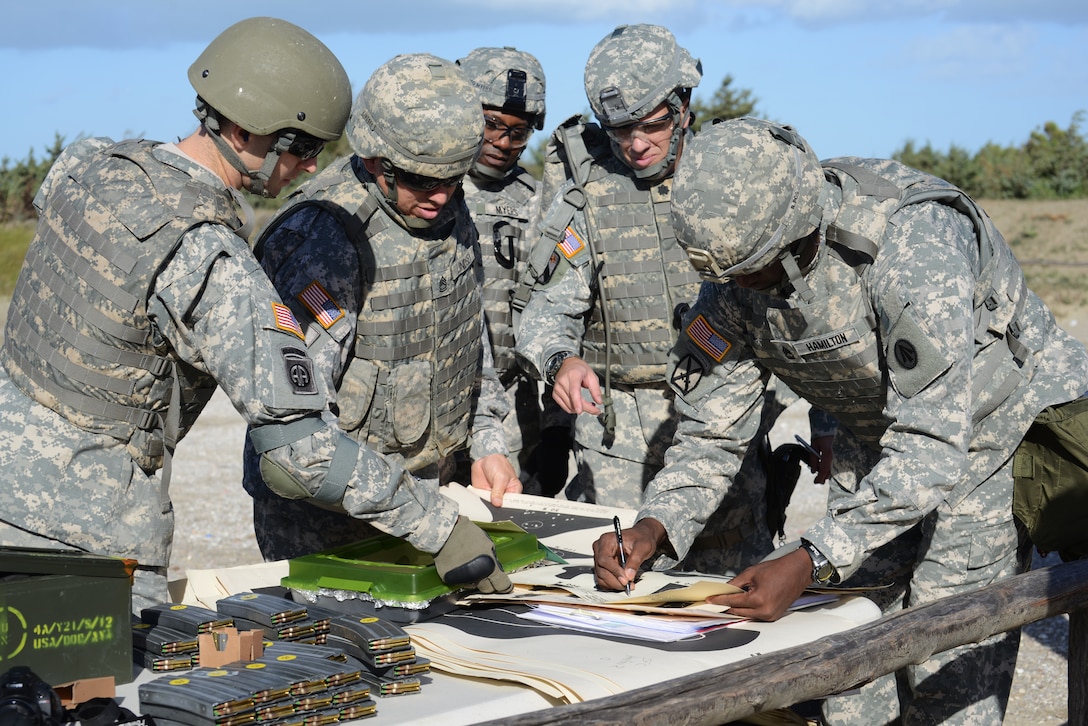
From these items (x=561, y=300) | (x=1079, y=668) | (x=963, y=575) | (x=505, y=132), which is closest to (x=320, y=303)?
(x=561, y=300)

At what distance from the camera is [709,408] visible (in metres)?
3.42

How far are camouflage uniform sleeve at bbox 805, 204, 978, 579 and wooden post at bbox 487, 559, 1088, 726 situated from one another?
23 cm

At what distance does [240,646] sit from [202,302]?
0.78 meters

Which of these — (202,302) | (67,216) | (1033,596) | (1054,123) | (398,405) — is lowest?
(1033,596)

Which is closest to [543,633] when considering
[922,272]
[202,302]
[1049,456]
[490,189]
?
[202,302]

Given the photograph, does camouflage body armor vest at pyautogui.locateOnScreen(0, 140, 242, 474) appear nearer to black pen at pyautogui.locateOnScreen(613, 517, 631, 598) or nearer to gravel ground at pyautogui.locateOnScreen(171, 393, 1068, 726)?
black pen at pyautogui.locateOnScreen(613, 517, 631, 598)

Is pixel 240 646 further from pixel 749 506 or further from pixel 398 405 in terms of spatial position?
pixel 749 506

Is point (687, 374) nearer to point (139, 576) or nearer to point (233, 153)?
point (233, 153)

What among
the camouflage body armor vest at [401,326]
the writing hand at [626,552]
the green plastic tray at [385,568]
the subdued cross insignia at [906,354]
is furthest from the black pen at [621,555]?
the camouflage body armor vest at [401,326]

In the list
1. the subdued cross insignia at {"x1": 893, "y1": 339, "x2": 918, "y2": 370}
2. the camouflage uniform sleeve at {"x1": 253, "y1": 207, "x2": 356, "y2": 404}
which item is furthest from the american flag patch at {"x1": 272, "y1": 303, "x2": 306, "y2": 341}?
the subdued cross insignia at {"x1": 893, "y1": 339, "x2": 918, "y2": 370}

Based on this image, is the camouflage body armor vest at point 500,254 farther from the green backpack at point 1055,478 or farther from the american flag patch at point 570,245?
the green backpack at point 1055,478

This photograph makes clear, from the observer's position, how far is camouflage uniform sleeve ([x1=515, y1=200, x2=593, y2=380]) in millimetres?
4402

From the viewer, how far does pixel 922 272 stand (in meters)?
2.88

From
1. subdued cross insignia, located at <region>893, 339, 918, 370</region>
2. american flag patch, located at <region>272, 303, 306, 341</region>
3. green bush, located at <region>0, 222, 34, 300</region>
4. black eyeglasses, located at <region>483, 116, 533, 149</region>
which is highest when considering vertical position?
green bush, located at <region>0, 222, 34, 300</region>
